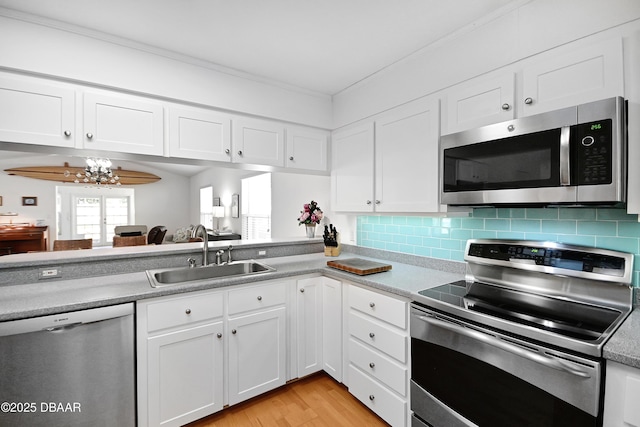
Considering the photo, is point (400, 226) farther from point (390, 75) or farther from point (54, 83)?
point (54, 83)

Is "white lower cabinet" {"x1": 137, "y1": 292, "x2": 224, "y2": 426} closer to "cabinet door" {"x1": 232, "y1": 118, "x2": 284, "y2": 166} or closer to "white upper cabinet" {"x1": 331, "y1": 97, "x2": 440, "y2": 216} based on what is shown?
"cabinet door" {"x1": 232, "y1": 118, "x2": 284, "y2": 166}

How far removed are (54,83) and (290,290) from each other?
194 cm

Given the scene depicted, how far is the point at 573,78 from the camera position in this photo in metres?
1.28

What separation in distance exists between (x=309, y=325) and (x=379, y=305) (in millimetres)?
682

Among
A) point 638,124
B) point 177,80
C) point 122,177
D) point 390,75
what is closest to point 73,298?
point 177,80

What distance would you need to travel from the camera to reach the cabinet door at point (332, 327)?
2.10 m

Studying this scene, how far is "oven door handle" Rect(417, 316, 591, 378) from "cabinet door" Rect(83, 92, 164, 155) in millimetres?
2021

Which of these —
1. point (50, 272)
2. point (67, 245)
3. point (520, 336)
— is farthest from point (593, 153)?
point (67, 245)

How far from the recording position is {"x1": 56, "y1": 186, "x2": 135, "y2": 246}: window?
6.89 metres

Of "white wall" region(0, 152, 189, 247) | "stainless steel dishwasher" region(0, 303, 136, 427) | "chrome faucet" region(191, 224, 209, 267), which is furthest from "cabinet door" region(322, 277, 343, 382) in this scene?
"white wall" region(0, 152, 189, 247)

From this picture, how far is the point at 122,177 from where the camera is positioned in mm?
7320

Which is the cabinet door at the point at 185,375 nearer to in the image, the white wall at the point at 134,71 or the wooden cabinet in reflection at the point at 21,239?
the white wall at the point at 134,71

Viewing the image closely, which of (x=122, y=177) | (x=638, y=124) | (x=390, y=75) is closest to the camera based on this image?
(x=638, y=124)

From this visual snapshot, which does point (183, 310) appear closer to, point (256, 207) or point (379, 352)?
point (379, 352)
